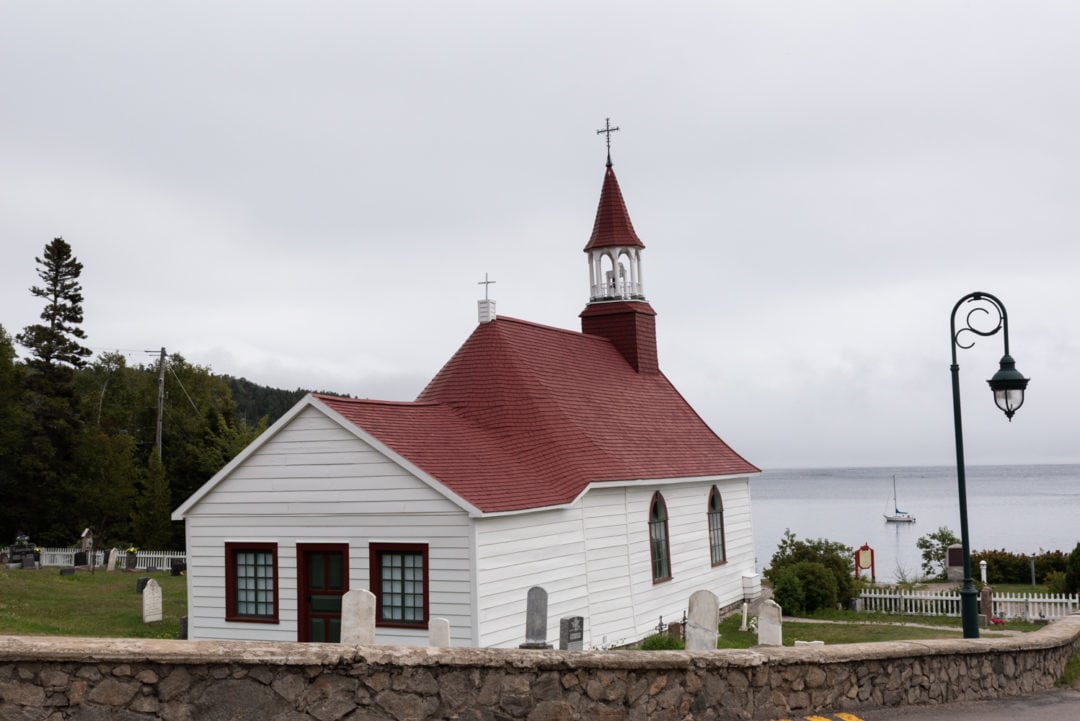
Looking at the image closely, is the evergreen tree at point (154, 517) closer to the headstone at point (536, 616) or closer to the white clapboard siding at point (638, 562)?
the white clapboard siding at point (638, 562)

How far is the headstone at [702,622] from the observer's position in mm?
11548

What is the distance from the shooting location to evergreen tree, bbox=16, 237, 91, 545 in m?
50.6

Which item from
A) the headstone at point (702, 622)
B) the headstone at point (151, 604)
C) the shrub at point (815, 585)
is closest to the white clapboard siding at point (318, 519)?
the headstone at point (702, 622)

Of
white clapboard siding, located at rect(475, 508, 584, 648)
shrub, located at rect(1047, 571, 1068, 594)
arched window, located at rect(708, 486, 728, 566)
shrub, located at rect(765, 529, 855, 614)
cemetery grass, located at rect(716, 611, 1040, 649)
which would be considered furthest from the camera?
shrub, located at rect(1047, 571, 1068, 594)

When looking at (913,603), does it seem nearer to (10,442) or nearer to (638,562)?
(638,562)

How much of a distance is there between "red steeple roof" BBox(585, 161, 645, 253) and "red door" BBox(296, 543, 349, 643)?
15476 millimetres

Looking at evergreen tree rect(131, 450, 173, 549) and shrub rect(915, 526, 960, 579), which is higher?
evergreen tree rect(131, 450, 173, 549)

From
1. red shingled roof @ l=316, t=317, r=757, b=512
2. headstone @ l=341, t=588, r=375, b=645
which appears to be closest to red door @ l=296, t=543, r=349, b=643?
red shingled roof @ l=316, t=317, r=757, b=512

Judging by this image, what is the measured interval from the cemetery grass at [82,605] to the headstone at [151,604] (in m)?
0.18

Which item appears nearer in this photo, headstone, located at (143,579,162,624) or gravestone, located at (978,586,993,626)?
headstone, located at (143,579,162,624)

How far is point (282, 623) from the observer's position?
59.6ft

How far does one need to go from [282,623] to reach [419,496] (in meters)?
3.45

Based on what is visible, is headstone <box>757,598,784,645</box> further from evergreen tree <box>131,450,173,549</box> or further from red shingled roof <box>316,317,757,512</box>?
evergreen tree <box>131,450,173,549</box>

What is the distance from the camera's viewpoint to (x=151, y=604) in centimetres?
2445
